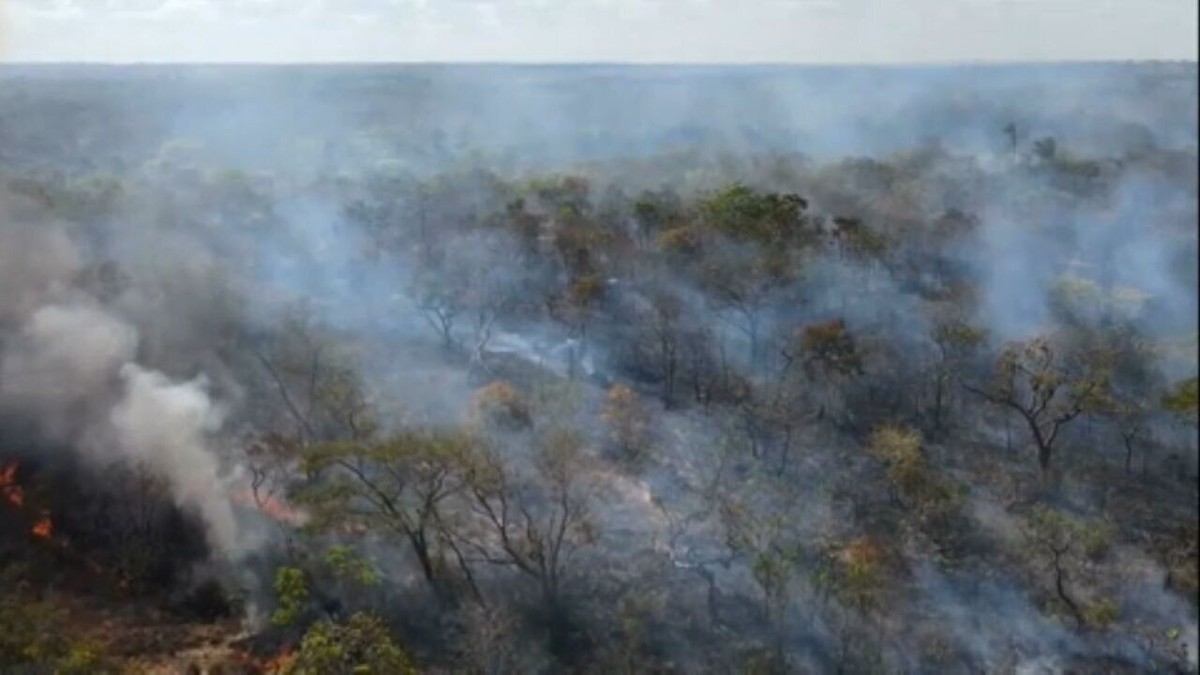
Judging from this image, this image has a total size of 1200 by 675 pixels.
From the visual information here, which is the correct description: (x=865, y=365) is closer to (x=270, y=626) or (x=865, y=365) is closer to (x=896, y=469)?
(x=896, y=469)

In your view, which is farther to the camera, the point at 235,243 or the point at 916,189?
the point at 916,189

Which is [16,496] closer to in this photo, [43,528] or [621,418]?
[43,528]

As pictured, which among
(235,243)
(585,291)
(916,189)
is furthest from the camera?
(916,189)

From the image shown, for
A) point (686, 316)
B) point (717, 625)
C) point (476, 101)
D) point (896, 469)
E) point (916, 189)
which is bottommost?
point (717, 625)

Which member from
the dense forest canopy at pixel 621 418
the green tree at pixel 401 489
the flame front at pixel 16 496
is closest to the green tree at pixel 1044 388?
the dense forest canopy at pixel 621 418

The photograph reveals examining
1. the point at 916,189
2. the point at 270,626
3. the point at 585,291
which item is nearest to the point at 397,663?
the point at 270,626

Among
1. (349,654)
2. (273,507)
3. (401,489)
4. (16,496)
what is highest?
(401,489)

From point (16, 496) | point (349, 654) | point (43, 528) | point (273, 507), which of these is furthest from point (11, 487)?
point (349, 654)

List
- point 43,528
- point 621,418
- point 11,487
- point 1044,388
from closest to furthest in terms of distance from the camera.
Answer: point 43,528
point 11,487
point 1044,388
point 621,418

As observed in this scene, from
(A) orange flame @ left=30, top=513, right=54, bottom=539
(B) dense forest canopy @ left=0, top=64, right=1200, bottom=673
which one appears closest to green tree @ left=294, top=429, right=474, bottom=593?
(B) dense forest canopy @ left=0, top=64, right=1200, bottom=673
